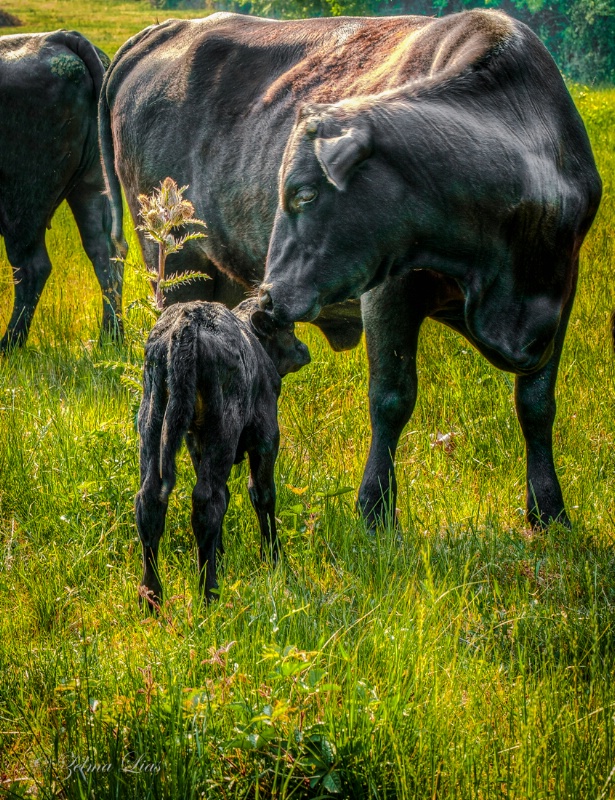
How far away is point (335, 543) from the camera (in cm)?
359

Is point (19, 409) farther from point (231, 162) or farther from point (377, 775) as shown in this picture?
point (377, 775)

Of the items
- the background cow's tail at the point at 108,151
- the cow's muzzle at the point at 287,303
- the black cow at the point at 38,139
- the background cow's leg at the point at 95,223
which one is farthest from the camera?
the background cow's leg at the point at 95,223

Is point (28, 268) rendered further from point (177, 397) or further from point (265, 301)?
point (177, 397)

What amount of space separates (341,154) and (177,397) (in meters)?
0.88

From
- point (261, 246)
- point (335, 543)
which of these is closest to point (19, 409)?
point (261, 246)

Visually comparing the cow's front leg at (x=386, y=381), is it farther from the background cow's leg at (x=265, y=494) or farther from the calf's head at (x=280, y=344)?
the background cow's leg at (x=265, y=494)

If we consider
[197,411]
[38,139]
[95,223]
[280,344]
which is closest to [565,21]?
[95,223]

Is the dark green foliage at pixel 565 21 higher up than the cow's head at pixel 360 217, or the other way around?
the cow's head at pixel 360 217

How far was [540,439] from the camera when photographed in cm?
404

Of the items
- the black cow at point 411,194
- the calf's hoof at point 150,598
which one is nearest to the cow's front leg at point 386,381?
the black cow at point 411,194

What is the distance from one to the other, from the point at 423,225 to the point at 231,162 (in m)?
1.84

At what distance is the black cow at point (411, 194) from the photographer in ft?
10.2

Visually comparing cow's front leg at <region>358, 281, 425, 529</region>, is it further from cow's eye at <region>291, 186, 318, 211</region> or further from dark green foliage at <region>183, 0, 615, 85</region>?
dark green foliage at <region>183, 0, 615, 85</region>

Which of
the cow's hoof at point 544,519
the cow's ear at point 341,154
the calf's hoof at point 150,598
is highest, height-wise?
the cow's ear at point 341,154
